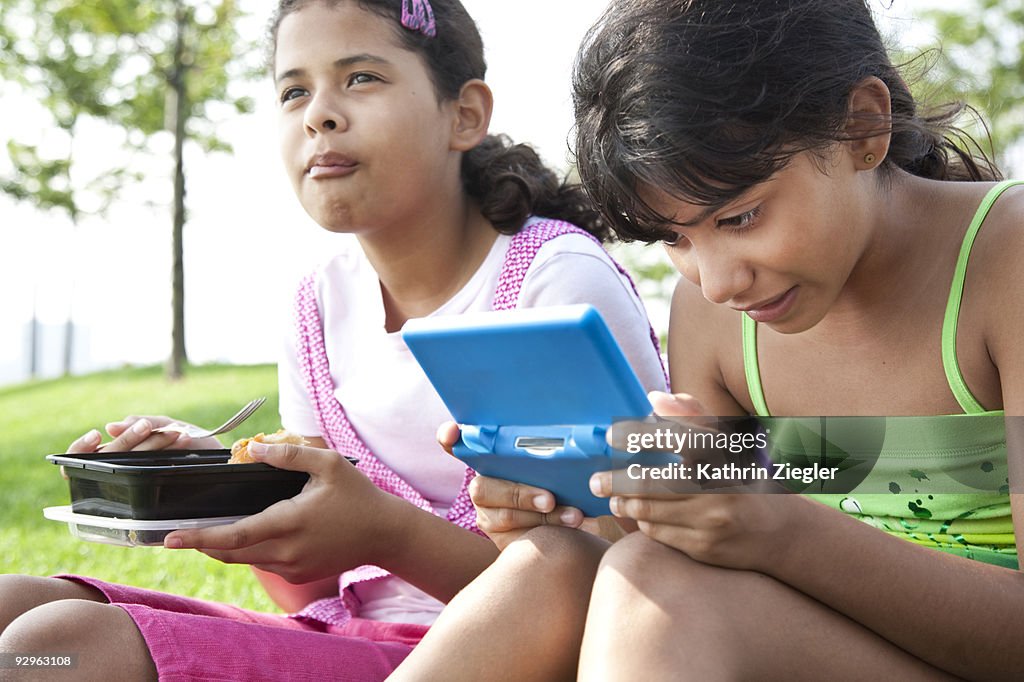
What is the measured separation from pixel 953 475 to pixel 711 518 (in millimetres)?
646

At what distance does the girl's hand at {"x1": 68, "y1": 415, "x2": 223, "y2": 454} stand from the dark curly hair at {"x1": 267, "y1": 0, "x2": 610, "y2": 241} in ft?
2.72

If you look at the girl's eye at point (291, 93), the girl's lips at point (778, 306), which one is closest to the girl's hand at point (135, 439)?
the girl's eye at point (291, 93)

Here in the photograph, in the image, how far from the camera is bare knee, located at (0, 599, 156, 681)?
5.32 feet

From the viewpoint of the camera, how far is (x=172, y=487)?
176cm

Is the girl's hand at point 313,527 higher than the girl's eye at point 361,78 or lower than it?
lower

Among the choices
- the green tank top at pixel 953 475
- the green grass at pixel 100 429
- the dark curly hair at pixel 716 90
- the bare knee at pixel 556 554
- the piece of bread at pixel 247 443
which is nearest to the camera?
the bare knee at pixel 556 554

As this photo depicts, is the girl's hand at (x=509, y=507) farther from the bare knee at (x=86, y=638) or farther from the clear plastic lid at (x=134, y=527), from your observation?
the bare knee at (x=86, y=638)

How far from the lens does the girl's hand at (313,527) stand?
1806mm

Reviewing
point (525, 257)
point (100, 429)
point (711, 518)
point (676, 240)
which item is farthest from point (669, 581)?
point (100, 429)

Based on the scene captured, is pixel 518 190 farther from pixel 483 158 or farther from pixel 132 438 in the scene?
pixel 132 438

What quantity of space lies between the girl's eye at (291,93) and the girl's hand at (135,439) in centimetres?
73

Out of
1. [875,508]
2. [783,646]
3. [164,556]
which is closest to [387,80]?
[875,508]

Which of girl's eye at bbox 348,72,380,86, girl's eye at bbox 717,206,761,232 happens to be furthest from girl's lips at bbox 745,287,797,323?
girl's eye at bbox 348,72,380,86

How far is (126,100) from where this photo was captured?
1451 cm
